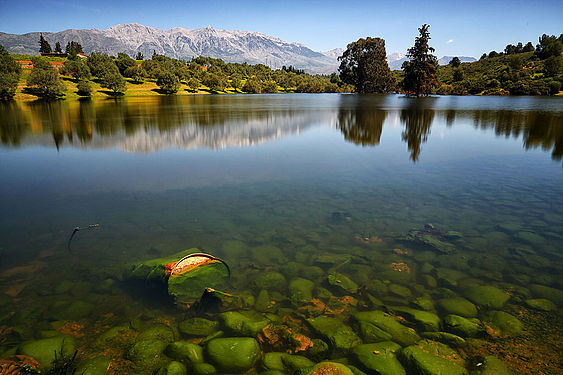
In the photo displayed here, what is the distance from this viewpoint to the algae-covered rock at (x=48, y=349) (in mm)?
5457

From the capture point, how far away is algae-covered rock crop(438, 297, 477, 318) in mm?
6625

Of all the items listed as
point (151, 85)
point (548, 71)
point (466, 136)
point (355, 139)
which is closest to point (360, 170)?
point (355, 139)

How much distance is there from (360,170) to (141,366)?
14966mm

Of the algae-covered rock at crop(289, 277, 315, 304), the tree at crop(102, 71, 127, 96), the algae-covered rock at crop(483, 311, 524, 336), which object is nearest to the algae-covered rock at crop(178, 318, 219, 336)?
the algae-covered rock at crop(289, 277, 315, 304)

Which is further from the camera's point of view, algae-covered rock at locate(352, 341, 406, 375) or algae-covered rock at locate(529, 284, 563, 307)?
algae-covered rock at locate(529, 284, 563, 307)

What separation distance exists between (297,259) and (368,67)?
477 feet

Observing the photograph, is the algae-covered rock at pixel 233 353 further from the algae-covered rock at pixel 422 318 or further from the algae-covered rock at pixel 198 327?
the algae-covered rock at pixel 422 318

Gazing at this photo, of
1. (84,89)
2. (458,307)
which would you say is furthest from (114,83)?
(458,307)

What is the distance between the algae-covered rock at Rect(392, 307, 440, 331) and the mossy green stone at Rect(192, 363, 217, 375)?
14.2ft

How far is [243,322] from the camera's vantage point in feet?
21.0

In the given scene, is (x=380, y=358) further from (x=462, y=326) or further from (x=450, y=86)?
(x=450, y=86)

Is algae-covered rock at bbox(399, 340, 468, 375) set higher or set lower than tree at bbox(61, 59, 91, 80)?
lower

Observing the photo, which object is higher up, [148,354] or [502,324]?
[502,324]

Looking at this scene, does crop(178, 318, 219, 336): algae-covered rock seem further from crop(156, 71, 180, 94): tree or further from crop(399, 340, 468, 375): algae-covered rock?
crop(156, 71, 180, 94): tree
